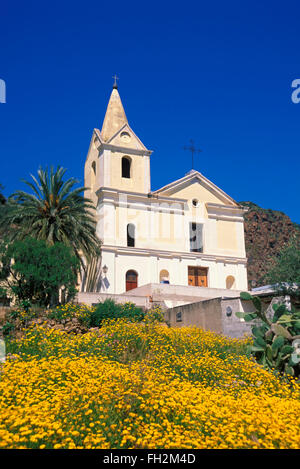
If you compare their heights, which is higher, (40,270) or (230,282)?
(230,282)

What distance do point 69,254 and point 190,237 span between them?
1318 cm

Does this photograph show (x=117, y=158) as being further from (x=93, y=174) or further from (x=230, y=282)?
(x=230, y=282)

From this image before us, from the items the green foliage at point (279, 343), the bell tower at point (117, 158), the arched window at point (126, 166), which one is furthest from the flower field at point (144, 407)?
the arched window at point (126, 166)

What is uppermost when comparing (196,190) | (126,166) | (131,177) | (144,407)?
(126,166)

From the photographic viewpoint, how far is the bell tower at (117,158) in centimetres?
3375

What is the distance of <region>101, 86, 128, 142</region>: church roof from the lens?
3572cm

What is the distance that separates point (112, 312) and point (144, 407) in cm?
1401

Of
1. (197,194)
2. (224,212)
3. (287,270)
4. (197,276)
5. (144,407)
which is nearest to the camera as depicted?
(144,407)

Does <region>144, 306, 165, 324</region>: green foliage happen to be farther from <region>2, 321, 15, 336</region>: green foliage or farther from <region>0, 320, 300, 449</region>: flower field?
<region>0, 320, 300, 449</region>: flower field

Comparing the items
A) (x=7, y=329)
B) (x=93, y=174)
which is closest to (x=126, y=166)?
(x=93, y=174)

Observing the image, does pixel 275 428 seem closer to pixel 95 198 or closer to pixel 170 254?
pixel 170 254

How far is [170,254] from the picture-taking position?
33156 millimetres

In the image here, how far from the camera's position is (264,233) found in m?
73.4
